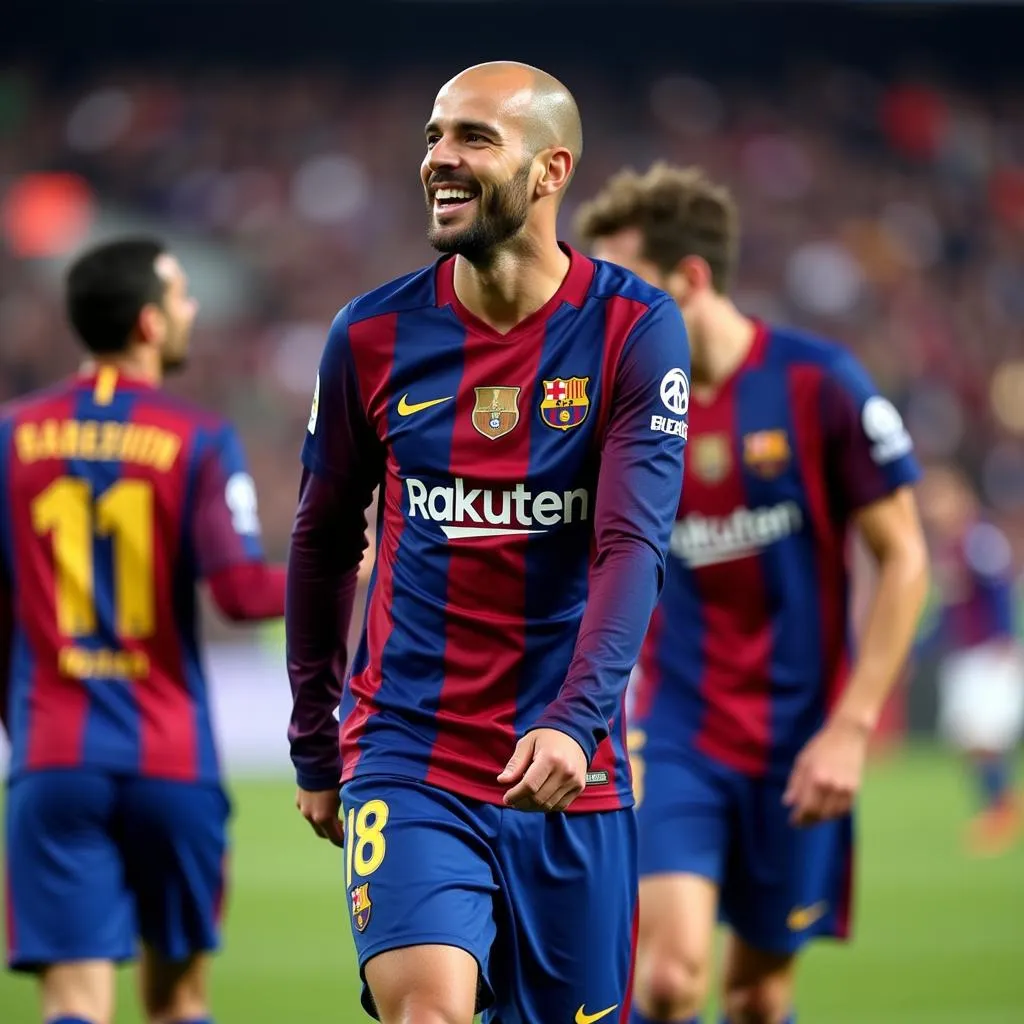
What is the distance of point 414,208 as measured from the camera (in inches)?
853

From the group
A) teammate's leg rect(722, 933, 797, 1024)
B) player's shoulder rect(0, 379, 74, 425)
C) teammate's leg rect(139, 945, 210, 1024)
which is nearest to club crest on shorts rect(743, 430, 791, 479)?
teammate's leg rect(722, 933, 797, 1024)

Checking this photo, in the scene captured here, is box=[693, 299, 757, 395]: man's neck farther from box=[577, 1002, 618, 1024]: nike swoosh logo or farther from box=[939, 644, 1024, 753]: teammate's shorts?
box=[939, 644, 1024, 753]: teammate's shorts

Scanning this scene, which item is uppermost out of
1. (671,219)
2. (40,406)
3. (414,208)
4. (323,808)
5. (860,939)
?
(414,208)

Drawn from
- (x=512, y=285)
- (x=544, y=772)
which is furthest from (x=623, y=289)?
(x=544, y=772)

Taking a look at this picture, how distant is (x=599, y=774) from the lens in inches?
127

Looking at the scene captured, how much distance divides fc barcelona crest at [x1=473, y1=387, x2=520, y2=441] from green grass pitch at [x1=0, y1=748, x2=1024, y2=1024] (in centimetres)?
393

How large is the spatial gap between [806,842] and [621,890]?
1.62 meters

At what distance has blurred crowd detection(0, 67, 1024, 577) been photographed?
20.1 meters

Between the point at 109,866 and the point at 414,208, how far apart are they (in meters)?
17.7

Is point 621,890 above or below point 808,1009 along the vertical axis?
above

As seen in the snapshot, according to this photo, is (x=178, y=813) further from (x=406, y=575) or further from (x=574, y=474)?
(x=574, y=474)

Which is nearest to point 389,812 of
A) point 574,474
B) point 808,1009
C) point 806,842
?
point 574,474

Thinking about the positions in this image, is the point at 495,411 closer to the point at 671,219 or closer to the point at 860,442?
the point at 860,442

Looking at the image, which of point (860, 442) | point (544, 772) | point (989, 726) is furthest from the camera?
point (989, 726)
